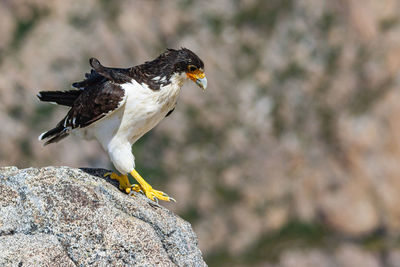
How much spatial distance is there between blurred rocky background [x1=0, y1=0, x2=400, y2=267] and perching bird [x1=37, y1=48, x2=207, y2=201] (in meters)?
71.9

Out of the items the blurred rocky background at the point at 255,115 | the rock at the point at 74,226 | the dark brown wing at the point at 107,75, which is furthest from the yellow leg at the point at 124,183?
the blurred rocky background at the point at 255,115

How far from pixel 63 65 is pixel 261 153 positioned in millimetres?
26482

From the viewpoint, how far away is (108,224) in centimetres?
1360

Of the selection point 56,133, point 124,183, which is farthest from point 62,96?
point 124,183

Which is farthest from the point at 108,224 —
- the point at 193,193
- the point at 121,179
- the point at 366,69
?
the point at 366,69

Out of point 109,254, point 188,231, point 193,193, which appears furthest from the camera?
point 193,193

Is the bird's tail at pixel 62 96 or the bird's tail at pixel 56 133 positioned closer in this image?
the bird's tail at pixel 56 133

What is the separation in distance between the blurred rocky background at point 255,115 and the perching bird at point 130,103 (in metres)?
71.9

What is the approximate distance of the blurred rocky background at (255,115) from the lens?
3573 inches

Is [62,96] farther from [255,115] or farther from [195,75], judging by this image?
[255,115]

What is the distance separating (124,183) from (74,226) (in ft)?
6.78

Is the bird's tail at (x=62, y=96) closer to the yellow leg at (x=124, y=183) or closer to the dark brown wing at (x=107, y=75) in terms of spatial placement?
the dark brown wing at (x=107, y=75)

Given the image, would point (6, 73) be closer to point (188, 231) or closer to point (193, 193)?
point (193, 193)

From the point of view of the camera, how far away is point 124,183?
1524 cm
